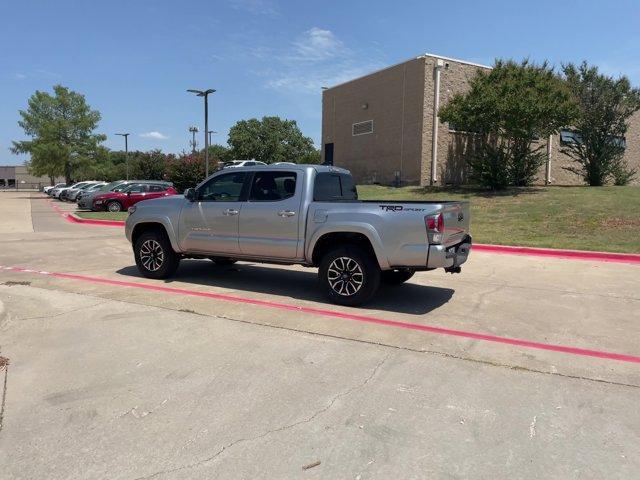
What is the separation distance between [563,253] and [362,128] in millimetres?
23056

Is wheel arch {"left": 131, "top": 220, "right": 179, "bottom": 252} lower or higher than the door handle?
lower

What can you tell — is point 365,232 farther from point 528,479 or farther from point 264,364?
point 528,479

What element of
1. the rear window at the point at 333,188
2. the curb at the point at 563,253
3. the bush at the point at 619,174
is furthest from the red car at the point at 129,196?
the bush at the point at 619,174

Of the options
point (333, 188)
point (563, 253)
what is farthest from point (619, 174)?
point (333, 188)

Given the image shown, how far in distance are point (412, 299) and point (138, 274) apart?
15.6ft

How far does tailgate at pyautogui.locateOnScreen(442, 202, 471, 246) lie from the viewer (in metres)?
6.32

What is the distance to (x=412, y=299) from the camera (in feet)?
23.8

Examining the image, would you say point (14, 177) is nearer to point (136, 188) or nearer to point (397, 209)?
point (136, 188)

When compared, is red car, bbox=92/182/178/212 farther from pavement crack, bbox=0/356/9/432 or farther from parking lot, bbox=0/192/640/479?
pavement crack, bbox=0/356/9/432

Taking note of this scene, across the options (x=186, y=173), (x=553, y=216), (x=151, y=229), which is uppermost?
(x=186, y=173)

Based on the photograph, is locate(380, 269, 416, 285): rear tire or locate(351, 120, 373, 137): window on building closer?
locate(380, 269, 416, 285): rear tire

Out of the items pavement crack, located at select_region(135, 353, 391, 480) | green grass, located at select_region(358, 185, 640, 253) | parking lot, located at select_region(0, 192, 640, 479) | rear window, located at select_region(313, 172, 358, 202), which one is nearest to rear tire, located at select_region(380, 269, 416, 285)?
parking lot, located at select_region(0, 192, 640, 479)

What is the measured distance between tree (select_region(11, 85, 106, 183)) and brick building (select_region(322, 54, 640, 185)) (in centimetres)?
3024

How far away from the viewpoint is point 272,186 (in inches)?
291
